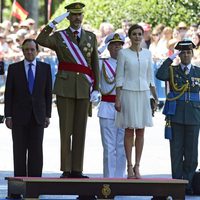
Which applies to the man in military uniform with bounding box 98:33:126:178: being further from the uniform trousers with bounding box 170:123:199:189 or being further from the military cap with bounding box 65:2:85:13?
the military cap with bounding box 65:2:85:13

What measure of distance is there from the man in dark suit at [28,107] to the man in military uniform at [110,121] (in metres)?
1.08

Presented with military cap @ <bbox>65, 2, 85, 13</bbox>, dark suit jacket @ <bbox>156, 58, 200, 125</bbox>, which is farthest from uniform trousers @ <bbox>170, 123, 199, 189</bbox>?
military cap @ <bbox>65, 2, 85, 13</bbox>

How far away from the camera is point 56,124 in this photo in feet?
99.3

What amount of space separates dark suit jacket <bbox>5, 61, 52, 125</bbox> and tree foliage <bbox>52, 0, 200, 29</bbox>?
58.7ft

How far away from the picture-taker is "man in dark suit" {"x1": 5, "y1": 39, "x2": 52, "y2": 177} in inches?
671

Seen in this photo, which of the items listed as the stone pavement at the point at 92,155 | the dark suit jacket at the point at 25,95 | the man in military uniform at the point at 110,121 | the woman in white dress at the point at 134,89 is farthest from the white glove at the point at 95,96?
the stone pavement at the point at 92,155

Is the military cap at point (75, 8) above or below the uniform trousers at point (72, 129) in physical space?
above

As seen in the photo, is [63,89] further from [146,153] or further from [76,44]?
[146,153]

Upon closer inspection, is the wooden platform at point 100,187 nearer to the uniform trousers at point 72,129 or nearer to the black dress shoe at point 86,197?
the black dress shoe at point 86,197

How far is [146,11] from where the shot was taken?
36562 mm

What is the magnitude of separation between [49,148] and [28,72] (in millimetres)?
7485

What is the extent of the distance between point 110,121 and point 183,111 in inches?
37.5

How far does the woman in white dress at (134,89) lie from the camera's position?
55.5 ft

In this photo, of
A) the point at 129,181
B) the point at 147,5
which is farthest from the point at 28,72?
the point at 147,5
